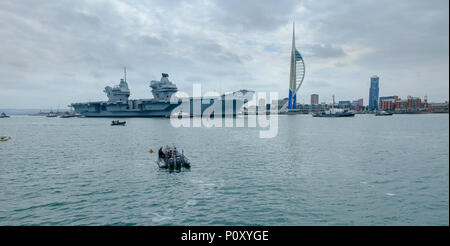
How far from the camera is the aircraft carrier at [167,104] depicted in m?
128

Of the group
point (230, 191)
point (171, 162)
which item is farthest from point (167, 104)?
point (230, 191)

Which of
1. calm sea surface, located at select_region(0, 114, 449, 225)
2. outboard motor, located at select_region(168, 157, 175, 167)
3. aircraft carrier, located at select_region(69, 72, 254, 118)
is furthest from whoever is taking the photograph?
aircraft carrier, located at select_region(69, 72, 254, 118)

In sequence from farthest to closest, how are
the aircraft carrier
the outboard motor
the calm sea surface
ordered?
1. the aircraft carrier
2. the outboard motor
3. the calm sea surface

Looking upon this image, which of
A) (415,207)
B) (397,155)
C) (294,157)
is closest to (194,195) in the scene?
(415,207)

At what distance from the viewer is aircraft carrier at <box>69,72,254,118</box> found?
420 ft

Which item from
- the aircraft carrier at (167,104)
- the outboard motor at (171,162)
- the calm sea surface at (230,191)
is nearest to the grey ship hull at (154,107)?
the aircraft carrier at (167,104)

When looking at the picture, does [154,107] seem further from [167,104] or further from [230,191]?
[230,191]

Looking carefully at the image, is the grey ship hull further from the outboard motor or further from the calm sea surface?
the outboard motor

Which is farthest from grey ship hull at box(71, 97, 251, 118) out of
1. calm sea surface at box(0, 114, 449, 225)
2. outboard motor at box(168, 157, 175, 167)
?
outboard motor at box(168, 157, 175, 167)

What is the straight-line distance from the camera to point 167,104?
126312 millimetres
